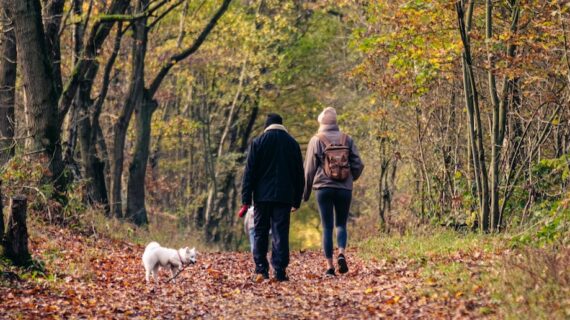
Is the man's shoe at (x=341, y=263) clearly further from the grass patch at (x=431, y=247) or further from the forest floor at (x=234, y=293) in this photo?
the grass patch at (x=431, y=247)

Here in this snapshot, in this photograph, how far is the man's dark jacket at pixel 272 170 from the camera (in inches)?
476

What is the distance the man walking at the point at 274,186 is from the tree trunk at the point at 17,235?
2.89m

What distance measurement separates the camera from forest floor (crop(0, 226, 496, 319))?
357 inches

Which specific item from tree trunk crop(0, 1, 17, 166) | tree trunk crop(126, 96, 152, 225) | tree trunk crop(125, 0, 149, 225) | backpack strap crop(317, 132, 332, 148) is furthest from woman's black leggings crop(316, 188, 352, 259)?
tree trunk crop(126, 96, 152, 225)

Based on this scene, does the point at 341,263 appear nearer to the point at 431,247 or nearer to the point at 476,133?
the point at 431,247

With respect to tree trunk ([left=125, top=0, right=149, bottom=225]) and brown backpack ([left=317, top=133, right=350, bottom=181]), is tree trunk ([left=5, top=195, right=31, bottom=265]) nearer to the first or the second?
brown backpack ([left=317, top=133, right=350, bottom=181])

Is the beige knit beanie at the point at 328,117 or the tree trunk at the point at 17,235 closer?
the tree trunk at the point at 17,235

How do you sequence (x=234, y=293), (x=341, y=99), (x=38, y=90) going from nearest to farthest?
(x=234, y=293) → (x=38, y=90) → (x=341, y=99)

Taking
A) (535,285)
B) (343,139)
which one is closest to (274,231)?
(343,139)

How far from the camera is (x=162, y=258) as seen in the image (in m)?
12.2

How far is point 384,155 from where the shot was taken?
2323 centimetres

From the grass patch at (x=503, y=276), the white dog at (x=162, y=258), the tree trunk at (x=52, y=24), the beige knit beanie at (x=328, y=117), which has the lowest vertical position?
the white dog at (x=162, y=258)

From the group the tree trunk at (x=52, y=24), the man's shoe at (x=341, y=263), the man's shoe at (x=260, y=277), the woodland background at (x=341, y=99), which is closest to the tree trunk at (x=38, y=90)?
the woodland background at (x=341, y=99)

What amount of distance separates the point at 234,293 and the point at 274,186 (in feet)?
5.41
